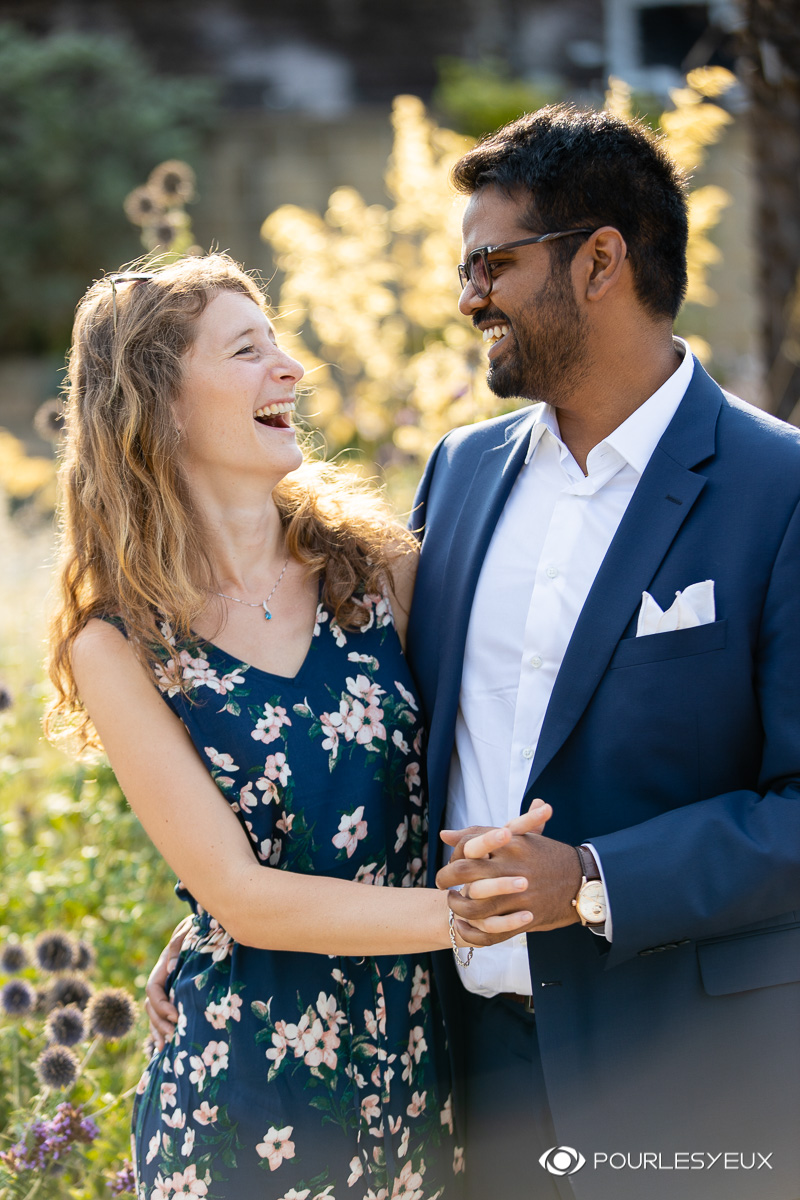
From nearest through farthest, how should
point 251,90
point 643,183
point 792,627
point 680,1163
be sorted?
point 792,627 < point 680,1163 < point 643,183 < point 251,90

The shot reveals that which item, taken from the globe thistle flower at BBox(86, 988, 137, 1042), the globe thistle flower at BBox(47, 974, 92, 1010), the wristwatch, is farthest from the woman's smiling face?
the globe thistle flower at BBox(47, 974, 92, 1010)

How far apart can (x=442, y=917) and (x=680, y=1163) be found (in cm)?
63

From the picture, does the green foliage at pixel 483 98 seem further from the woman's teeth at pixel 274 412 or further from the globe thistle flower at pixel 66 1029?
the globe thistle flower at pixel 66 1029

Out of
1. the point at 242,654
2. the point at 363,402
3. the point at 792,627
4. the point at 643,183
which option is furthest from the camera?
the point at 363,402

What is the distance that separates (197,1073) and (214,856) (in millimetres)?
453

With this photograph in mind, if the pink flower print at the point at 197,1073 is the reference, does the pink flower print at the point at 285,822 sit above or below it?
above

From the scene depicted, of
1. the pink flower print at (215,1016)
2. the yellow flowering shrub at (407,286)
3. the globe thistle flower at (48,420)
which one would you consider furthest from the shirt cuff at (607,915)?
the globe thistle flower at (48,420)

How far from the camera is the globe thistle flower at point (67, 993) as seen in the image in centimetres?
276

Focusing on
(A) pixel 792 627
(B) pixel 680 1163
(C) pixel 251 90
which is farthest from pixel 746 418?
(C) pixel 251 90

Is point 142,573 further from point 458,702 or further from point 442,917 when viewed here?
point 442,917

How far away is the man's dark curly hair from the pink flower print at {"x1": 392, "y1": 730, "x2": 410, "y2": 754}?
1.00m

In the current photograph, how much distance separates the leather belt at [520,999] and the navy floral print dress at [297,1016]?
0.58 feet

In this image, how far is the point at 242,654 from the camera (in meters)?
2.13

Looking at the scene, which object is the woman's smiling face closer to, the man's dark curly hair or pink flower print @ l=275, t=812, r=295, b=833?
the man's dark curly hair
